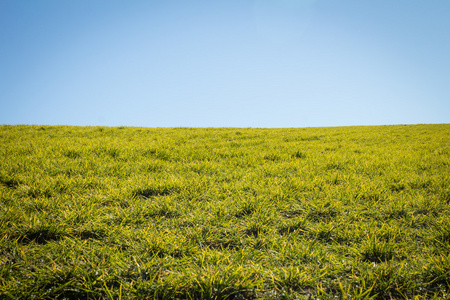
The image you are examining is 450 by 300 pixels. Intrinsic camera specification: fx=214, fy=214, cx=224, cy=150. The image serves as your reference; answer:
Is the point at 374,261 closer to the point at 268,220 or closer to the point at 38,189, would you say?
the point at 268,220

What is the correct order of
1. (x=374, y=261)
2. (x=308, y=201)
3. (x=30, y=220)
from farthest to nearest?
1. (x=308, y=201)
2. (x=30, y=220)
3. (x=374, y=261)

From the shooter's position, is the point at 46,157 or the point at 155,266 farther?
the point at 46,157

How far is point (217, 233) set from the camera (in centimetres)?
260

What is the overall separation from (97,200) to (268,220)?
252cm

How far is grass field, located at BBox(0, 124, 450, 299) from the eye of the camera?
6.13 feet

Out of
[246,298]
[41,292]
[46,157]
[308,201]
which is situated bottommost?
[246,298]

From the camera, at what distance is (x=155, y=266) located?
6.78 feet

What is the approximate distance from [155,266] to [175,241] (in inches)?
13.5

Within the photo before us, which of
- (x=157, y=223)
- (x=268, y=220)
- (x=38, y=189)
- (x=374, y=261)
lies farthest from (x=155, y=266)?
(x=38, y=189)

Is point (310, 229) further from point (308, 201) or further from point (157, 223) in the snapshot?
point (157, 223)

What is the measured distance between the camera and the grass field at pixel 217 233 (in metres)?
1.87

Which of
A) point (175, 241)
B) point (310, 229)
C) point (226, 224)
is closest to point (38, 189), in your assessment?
point (175, 241)

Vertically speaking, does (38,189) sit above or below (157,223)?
above

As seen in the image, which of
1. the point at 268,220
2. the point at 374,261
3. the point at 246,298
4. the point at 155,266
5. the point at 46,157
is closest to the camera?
the point at 246,298
